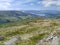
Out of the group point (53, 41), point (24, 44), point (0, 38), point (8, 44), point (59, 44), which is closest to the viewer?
point (59, 44)

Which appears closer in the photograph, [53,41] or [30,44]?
[53,41]

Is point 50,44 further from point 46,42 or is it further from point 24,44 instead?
point 24,44

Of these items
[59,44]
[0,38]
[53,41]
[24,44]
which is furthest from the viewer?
[0,38]

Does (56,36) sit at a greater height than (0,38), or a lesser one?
greater

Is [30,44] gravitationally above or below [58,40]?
below

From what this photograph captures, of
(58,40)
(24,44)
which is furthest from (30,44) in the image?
(58,40)

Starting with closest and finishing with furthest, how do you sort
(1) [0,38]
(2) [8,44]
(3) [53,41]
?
(3) [53,41]
(2) [8,44]
(1) [0,38]

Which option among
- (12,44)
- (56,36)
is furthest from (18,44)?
(56,36)

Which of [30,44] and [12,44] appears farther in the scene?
[30,44]

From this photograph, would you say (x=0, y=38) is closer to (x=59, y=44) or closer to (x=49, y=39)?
(x=49, y=39)
